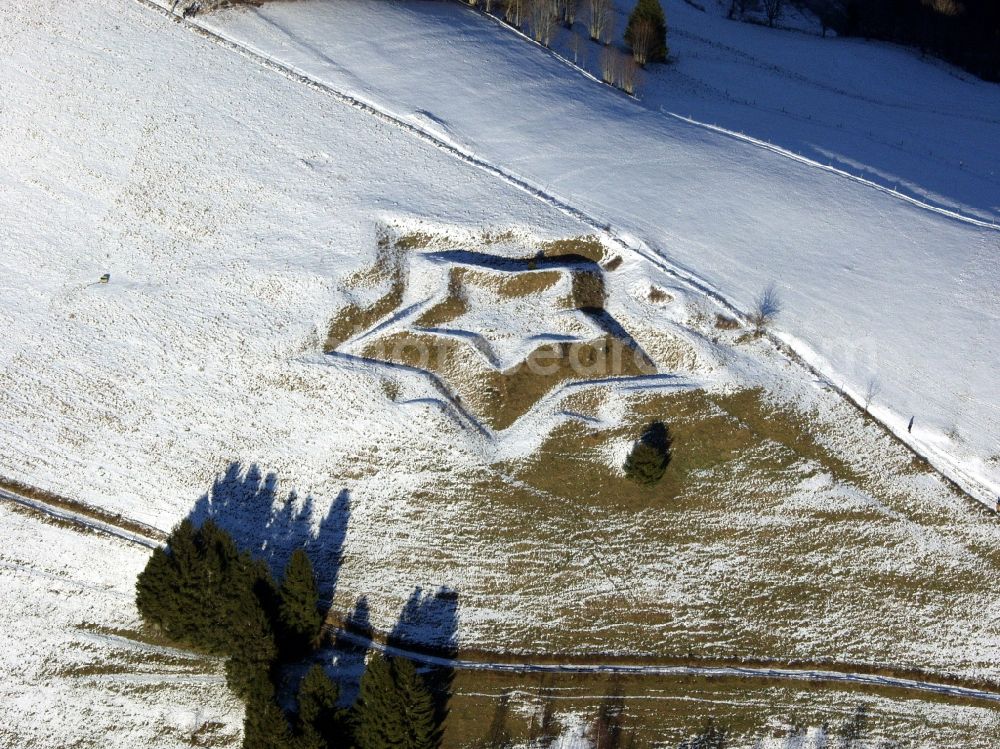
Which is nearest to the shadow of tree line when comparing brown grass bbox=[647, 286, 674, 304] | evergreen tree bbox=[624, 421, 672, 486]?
evergreen tree bbox=[624, 421, 672, 486]

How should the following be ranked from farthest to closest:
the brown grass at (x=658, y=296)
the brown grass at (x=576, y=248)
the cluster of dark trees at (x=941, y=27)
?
1. the cluster of dark trees at (x=941, y=27)
2. the brown grass at (x=576, y=248)
3. the brown grass at (x=658, y=296)

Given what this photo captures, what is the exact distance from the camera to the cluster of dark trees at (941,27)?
63656 mm

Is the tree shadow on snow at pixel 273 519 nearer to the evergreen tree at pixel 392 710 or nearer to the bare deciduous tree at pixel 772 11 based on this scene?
the evergreen tree at pixel 392 710

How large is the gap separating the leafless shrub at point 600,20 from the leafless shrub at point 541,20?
4.00 metres

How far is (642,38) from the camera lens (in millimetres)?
56719

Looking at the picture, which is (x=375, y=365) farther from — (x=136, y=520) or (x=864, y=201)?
(x=864, y=201)

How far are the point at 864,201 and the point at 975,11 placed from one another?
1319 inches

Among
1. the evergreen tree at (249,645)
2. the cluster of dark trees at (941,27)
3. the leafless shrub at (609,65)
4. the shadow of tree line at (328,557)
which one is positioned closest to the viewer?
the evergreen tree at (249,645)

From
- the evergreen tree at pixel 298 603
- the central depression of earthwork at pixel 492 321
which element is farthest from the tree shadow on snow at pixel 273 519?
the central depression of earthwork at pixel 492 321

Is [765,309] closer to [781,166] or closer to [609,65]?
[781,166]

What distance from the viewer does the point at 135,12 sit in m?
51.5

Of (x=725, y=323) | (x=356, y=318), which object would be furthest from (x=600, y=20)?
(x=356, y=318)

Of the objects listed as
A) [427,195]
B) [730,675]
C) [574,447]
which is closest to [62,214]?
[427,195]

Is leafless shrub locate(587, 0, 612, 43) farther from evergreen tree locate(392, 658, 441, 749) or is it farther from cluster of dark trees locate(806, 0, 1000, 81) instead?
evergreen tree locate(392, 658, 441, 749)
